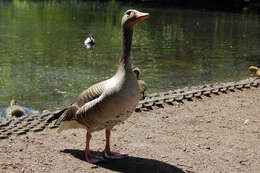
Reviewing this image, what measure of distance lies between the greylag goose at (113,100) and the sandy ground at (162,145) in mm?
634

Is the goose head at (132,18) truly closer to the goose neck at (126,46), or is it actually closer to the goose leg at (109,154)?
the goose neck at (126,46)

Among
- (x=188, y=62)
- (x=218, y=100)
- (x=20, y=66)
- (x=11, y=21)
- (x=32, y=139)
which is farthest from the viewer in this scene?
(x=11, y=21)

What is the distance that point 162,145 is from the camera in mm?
7070

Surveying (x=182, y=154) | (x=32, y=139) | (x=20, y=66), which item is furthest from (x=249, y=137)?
(x=20, y=66)

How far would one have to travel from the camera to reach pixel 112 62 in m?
18.0

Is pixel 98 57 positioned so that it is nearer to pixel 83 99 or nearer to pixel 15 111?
pixel 15 111

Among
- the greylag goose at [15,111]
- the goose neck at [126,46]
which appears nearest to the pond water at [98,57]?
the greylag goose at [15,111]

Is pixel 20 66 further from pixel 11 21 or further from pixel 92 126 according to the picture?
pixel 11 21

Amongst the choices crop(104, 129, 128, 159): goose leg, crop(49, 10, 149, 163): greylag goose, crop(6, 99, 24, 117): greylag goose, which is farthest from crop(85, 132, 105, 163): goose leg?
crop(6, 99, 24, 117): greylag goose

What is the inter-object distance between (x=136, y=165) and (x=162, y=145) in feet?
3.59

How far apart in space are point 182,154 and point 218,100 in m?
4.22

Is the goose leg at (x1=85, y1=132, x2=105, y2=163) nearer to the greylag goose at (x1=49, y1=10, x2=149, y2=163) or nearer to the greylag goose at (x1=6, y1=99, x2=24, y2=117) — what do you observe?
the greylag goose at (x1=49, y1=10, x2=149, y2=163)

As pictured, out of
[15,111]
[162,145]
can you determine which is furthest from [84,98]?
[15,111]

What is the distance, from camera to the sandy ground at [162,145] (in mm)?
6043
